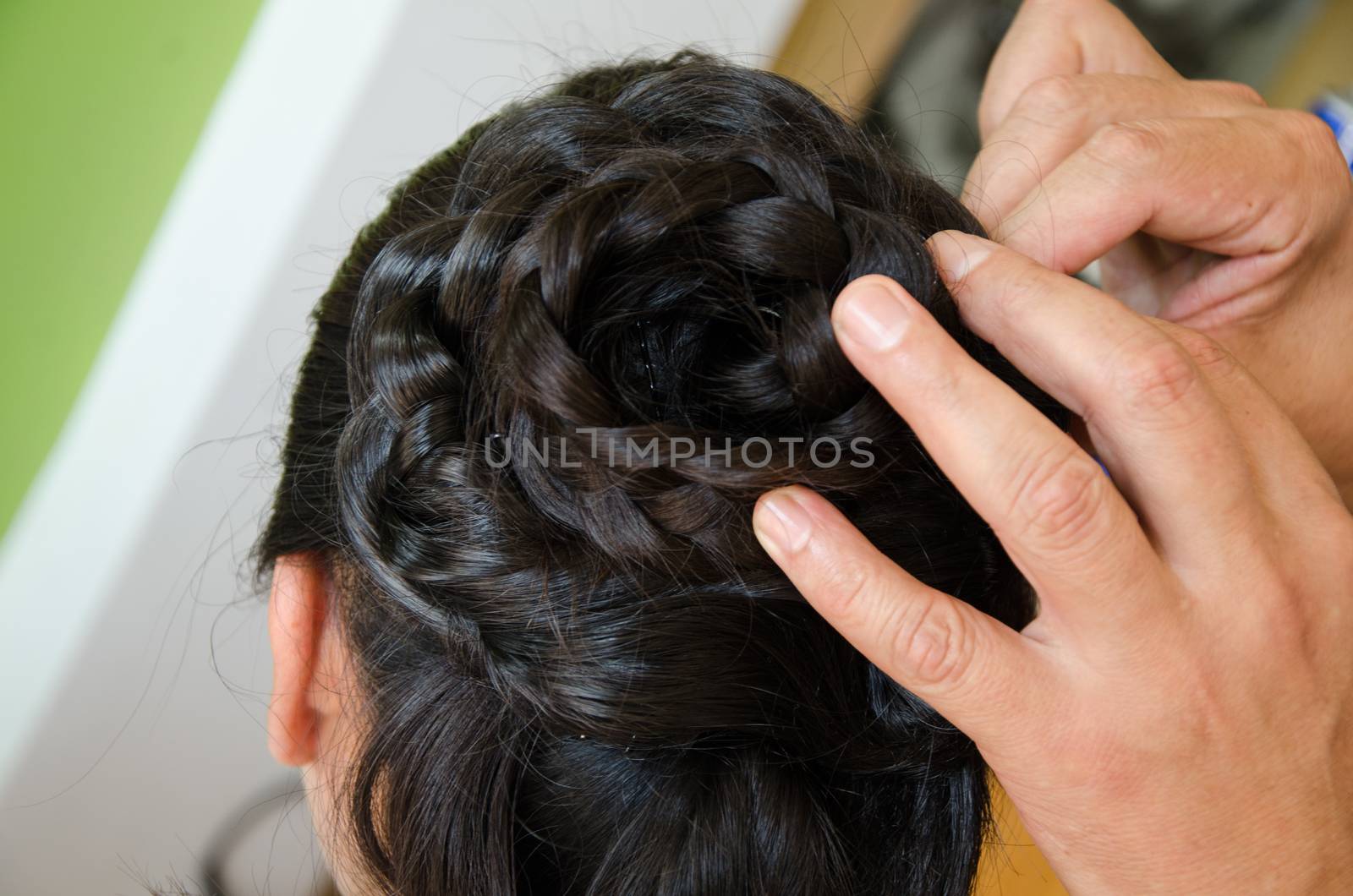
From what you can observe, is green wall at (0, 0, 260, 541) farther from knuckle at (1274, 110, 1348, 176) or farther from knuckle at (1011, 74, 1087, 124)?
knuckle at (1274, 110, 1348, 176)

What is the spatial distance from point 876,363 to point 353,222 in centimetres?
113

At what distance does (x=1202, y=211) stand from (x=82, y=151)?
1.85 metres

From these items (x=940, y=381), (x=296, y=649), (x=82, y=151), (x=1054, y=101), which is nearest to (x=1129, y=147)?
(x=1054, y=101)

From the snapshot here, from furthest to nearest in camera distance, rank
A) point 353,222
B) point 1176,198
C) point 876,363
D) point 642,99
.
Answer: point 353,222
point 1176,198
point 642,99
point 876,363

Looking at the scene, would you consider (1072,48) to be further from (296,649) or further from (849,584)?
(296,649)

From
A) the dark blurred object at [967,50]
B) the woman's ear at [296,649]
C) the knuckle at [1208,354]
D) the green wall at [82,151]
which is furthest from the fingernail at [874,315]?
the dark blurred object at [967,50]

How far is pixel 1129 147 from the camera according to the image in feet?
3.27

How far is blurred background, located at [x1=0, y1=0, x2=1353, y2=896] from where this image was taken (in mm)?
1476

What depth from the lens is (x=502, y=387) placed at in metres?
0.76

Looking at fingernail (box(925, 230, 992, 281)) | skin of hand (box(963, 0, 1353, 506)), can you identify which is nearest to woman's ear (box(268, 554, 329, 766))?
fingernail (box(925, 230, 992, 281))

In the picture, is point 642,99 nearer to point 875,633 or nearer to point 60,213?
point 875,633

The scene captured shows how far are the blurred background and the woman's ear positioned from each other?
51 centimetres

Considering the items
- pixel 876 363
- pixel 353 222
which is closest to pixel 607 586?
pixel 876 363

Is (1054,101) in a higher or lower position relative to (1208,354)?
higher
